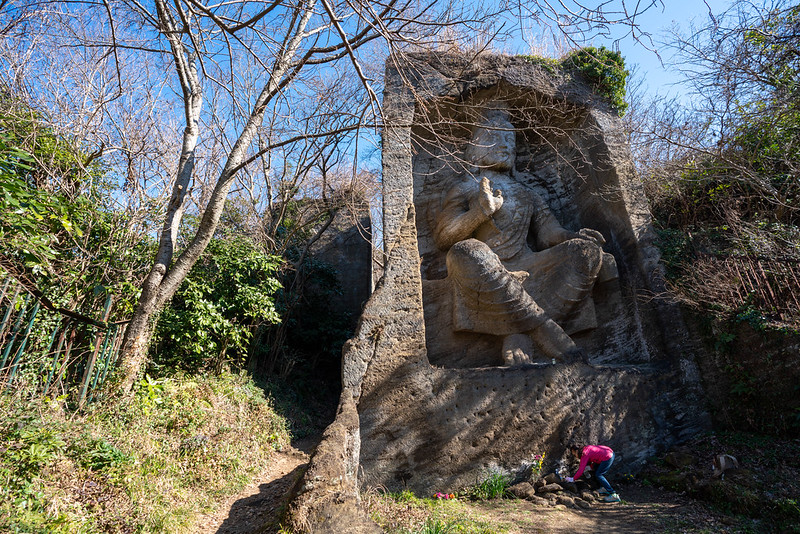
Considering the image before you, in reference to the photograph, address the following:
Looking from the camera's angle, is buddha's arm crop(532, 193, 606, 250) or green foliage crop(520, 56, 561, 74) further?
green foliage crop(520, 56, 561, 74)

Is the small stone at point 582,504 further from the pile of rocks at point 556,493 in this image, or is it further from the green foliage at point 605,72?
the green foliage at point 605,72

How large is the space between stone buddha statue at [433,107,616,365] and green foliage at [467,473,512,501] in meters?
1.06

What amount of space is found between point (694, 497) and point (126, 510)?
171 inches

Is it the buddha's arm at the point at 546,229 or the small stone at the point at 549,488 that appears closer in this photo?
the small stone at the point at 549,488

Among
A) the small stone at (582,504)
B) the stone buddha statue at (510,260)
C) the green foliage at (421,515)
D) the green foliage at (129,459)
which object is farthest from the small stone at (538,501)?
the green foliage at (129,459)

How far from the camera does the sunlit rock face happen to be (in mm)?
4219

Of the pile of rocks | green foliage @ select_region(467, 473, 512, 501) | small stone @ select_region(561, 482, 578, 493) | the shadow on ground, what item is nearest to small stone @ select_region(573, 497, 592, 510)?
the pile of rocks

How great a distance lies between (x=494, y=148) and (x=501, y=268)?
2.20m

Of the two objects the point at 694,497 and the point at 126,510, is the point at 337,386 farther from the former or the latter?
the point at 694,497

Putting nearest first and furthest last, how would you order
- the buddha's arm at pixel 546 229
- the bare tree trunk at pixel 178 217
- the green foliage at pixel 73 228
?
1. the green foliage at pixel 73 228
2. the bare tree trunk at pixel 178 217
3. the buddha's arm at pixel 546 229

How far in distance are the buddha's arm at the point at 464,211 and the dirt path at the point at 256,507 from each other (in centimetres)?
306

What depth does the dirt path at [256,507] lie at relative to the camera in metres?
3.96

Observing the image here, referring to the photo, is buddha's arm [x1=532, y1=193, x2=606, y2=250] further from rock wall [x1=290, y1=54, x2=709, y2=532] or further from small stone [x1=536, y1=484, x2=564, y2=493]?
small stone [x1=536, y1=484, x2=564, y2=493]

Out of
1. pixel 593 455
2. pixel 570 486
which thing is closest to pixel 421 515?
pixel 570 486
